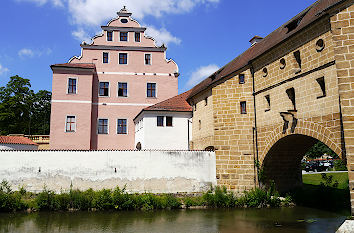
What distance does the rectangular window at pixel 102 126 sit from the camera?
83.9 feet

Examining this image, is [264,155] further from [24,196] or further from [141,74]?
[141,74]

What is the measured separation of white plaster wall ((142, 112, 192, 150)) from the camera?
2217cm

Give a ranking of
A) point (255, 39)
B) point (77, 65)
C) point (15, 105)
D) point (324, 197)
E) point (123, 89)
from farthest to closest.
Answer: point (15, 105) → point (123, 89) → point (77, 65) → point (255, 39) → point (324, 197)

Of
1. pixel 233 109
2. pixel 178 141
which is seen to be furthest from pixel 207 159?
pixel 178 141

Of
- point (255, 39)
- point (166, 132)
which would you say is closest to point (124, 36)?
point (166, 132)

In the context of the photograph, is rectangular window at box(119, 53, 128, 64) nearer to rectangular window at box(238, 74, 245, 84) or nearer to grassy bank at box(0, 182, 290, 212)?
rectangular window at box(238, 74, 245, 84)

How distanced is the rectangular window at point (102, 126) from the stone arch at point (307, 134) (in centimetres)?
1387

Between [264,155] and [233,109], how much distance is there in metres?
3.23

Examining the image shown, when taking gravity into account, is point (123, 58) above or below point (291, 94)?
above

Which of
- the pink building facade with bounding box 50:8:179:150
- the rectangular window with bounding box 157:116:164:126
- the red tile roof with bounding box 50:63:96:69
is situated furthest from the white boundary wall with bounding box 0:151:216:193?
the red tile roof with bounding box 50:63:96:69

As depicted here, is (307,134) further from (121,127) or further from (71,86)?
(71,86)

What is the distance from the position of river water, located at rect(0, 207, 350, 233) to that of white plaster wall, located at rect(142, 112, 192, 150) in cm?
732

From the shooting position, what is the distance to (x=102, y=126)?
25.7 metres

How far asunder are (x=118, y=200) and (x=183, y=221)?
4.15 metres
